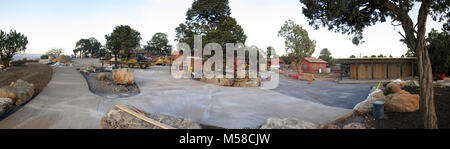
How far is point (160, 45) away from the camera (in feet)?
187

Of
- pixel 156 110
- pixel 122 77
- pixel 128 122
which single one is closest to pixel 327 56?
pixel 122 77

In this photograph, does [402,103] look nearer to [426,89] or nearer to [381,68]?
[426,89]

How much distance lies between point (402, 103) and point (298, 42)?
1043 inches

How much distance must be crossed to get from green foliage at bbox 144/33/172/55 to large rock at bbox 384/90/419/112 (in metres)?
54.0

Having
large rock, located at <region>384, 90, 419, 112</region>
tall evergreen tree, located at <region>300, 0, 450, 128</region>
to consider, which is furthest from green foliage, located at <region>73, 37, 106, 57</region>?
large rock, located at <region>384, 90, 419, 112</region>

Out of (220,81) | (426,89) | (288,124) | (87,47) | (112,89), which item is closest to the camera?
(426,89)

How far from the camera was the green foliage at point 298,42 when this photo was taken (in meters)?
31.1

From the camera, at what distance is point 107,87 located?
1149 cm

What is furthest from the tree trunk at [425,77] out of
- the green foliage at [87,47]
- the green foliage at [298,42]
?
the green foliage at [87,47]

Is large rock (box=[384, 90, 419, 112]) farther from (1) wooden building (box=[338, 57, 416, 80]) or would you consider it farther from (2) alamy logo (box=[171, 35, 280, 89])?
(1) wooden building (box=[338, 57, 416, 80])

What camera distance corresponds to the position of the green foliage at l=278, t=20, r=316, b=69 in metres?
31.1
